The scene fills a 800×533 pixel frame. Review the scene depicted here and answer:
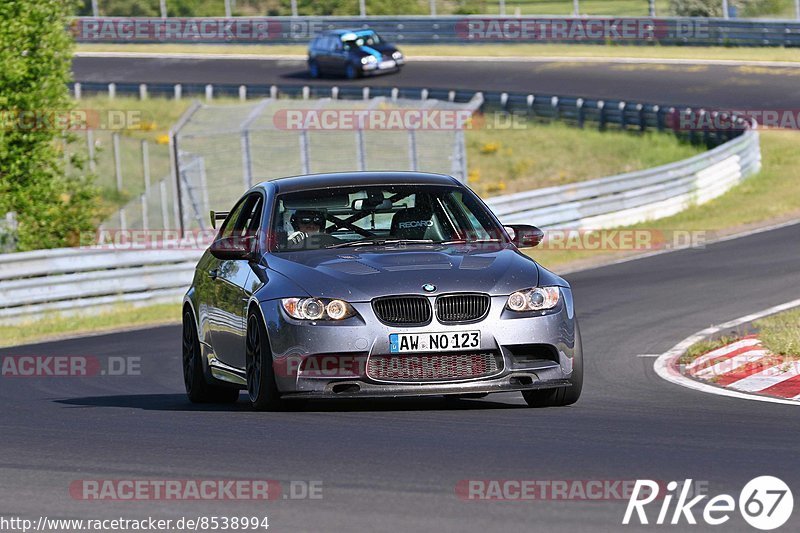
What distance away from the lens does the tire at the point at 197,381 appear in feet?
35.8

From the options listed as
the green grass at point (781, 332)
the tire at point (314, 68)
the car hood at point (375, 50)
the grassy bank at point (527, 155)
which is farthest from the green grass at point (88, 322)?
the tire at point (314, 68)

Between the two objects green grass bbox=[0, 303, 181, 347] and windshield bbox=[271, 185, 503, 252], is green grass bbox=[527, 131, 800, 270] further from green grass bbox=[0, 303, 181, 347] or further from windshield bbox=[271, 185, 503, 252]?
windshield bbox=[271, 185, 503, 252]

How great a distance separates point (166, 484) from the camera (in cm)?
655

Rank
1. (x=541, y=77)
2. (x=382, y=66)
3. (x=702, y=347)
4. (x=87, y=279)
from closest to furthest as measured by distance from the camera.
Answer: (x=702, y=347) → (x=87, y=279) → (x=541, y=77) → (x=382, y=66)

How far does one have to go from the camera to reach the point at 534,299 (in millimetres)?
8961

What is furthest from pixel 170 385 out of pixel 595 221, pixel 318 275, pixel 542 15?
pixel 542 15

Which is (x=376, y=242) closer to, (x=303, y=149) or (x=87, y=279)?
(x=87, y=279)

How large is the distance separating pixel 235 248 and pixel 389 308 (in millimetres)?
1524

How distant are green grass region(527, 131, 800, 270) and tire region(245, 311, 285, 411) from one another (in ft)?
45.8

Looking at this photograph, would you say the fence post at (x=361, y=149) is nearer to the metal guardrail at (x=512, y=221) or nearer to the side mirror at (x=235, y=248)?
the metal guardrail at (x=512, y=221)

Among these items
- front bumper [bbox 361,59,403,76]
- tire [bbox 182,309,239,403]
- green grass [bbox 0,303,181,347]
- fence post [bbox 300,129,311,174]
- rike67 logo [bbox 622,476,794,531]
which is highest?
rike67 logo [bbox 622,476,794,531]

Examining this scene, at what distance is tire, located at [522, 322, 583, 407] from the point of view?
9164 millimetres

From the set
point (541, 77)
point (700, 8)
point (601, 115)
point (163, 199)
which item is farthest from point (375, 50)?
point (163, 199)

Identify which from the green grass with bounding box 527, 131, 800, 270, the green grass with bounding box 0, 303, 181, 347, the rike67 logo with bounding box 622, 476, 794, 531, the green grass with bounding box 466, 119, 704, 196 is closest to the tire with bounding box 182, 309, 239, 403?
the rike67 logo with bounding box 622, 476, 794, 531
